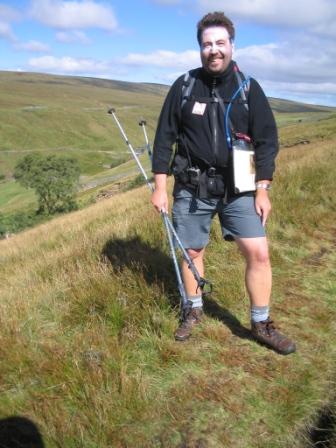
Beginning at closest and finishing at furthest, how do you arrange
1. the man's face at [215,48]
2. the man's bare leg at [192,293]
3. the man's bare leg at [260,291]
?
1. the man's face at [215,48]
2. the man's bare leg at [260,291]
3. the man's bare leg at [192,293]

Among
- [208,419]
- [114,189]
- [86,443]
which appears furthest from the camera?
[114,189]

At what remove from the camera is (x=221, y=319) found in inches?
161

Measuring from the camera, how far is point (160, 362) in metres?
3.40

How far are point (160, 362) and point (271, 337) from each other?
0.92 metres

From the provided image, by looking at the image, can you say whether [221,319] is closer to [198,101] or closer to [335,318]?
[335,318]

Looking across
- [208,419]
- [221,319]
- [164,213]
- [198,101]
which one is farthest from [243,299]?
[198,101]

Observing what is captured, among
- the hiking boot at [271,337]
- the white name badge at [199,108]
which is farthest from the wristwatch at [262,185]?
the hiking boot at [271,337]

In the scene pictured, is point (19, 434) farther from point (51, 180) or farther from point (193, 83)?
point (51, 180)

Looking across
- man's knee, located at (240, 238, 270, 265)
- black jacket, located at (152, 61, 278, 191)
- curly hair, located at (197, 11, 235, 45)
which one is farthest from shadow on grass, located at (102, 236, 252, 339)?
curly hair, located at (197, 11, 235, 45)

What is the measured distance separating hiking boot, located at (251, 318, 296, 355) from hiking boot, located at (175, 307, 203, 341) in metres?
0.50

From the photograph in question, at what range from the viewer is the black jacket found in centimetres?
342

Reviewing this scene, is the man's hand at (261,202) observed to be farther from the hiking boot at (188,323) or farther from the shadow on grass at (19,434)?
the shadow on grass at (19,434)

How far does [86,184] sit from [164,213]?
84.2 metres

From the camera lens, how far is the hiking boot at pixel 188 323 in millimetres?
3687
